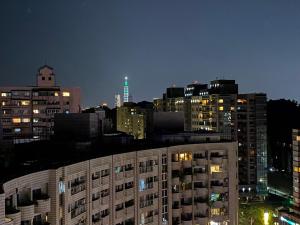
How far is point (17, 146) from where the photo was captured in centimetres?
3972

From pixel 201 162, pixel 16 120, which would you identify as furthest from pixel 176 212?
pixel 16 120

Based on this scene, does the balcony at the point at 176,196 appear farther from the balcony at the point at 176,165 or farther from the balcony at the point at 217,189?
the balcony at the point at 217,189

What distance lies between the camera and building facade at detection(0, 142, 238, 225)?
24.3 metres

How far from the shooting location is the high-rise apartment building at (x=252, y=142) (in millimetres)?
104875

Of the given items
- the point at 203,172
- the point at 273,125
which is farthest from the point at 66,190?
the point at 273,125

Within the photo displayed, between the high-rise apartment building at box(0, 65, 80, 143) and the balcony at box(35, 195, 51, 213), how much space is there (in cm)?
5566

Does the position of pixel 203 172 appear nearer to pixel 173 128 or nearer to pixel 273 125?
pixel 173 128

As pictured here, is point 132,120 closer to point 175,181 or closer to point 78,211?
point 175,181

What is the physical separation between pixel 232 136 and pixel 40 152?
249ft

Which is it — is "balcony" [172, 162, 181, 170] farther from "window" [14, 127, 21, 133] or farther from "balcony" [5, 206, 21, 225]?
"window" [14, 127, 21, 133]

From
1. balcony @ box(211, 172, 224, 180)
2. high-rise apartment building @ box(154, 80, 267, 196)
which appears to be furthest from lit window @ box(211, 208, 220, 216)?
high-rise apartment building @ box(154, 80, 267, 196)

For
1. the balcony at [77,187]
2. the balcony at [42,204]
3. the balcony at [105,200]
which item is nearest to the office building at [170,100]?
the balcony at [105,200]

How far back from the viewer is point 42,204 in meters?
24.5

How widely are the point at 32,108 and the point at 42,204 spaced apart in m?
60.2
